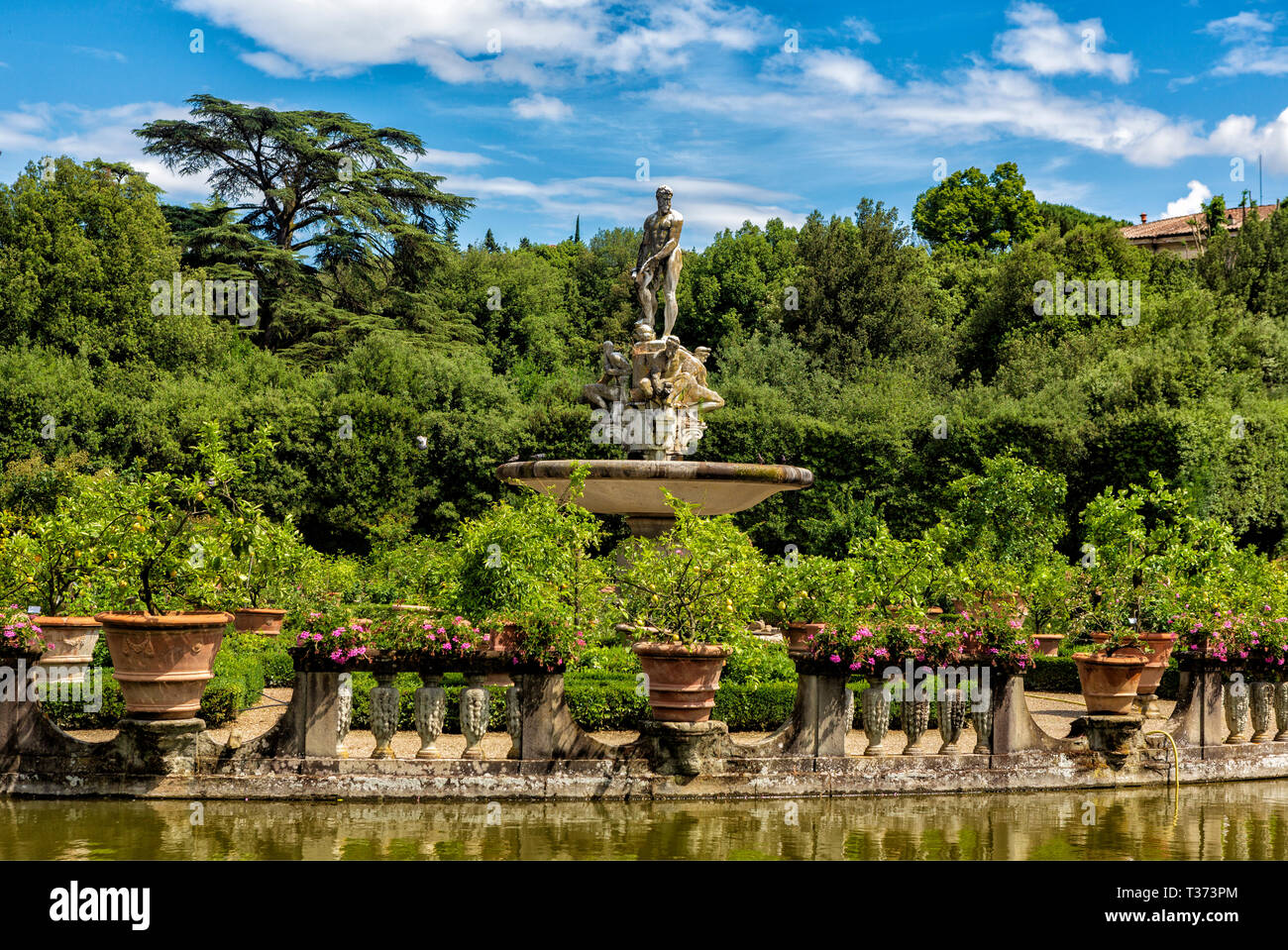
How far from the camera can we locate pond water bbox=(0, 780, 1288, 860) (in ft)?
21.9

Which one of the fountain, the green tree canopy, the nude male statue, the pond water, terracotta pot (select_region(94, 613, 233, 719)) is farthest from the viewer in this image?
the green tree canopy

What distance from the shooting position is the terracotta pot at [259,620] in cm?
1538

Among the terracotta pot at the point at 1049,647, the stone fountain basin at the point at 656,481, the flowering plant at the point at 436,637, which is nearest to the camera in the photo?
the flowering plant at the point at 436,637

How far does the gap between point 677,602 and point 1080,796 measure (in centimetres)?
318

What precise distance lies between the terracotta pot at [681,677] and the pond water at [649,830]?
0.60 meters

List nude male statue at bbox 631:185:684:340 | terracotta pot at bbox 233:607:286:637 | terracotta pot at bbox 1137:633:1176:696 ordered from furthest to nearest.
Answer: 1. nude male statue at bbox 631:185:684:340
2. terracotta pot at bbox 233:607:286:637
3. terracotta pot at bbox 1137:633:1176:696

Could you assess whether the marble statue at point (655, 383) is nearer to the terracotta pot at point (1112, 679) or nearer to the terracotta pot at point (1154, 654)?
the terracotta pot at point (1154, 654)

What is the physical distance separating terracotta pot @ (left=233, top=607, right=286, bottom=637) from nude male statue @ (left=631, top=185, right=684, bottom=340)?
6185 mm

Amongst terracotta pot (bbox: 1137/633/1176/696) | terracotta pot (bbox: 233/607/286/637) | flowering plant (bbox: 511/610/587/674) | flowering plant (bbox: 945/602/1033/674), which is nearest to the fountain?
terracotta pot (bbox: 233/607/286/637)

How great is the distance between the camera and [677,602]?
8.22m

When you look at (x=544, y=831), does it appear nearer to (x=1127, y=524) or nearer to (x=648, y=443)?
(x=1127, y=524)

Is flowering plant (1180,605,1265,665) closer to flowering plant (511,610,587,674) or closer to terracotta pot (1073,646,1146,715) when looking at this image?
terracotta pot (1073,646,1146,715)

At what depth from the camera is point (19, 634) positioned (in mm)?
7750

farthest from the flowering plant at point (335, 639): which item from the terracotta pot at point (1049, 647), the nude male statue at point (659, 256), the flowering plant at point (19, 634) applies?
the terracotta pot at point (1049, 647)
